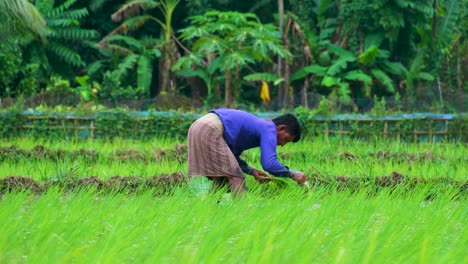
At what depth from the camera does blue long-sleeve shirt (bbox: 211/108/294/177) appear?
19.5ft

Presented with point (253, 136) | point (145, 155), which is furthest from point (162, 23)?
point (253, 136)

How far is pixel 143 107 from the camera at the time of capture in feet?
49.9

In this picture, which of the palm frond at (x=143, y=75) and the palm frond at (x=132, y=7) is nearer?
the palm frond at (x=132, y=7)

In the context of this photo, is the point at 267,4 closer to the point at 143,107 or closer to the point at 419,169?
the point at 143,107

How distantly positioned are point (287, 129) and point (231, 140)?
1.30 ft

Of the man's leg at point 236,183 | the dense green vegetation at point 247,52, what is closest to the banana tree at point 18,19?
the dense green vegetation at point 247,52

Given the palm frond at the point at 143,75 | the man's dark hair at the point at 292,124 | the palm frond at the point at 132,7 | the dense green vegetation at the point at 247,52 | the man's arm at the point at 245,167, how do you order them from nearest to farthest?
the man's dark hair at the point at 292,124 → the man's arm at the point at 245,167 → the dense green vegetation at the point at 247,52 → the palm frond at the point at 132,7 → the palm frond at the point at 143,75

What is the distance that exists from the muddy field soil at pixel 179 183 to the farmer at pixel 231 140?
0.71 feet

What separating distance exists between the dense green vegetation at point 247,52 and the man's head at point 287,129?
31.4 ft

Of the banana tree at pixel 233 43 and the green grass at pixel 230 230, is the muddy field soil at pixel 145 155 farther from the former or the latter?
the banana tree at pixel 233 43

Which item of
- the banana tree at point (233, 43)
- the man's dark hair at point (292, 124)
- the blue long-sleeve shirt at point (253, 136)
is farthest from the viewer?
the banana tree at point (233, 43)

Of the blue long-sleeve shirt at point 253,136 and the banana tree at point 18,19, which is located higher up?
the banana tree at point 18,19

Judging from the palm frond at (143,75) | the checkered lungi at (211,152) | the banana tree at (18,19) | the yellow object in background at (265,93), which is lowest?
the yellow object in background at (265,93)

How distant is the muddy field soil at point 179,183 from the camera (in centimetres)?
630
